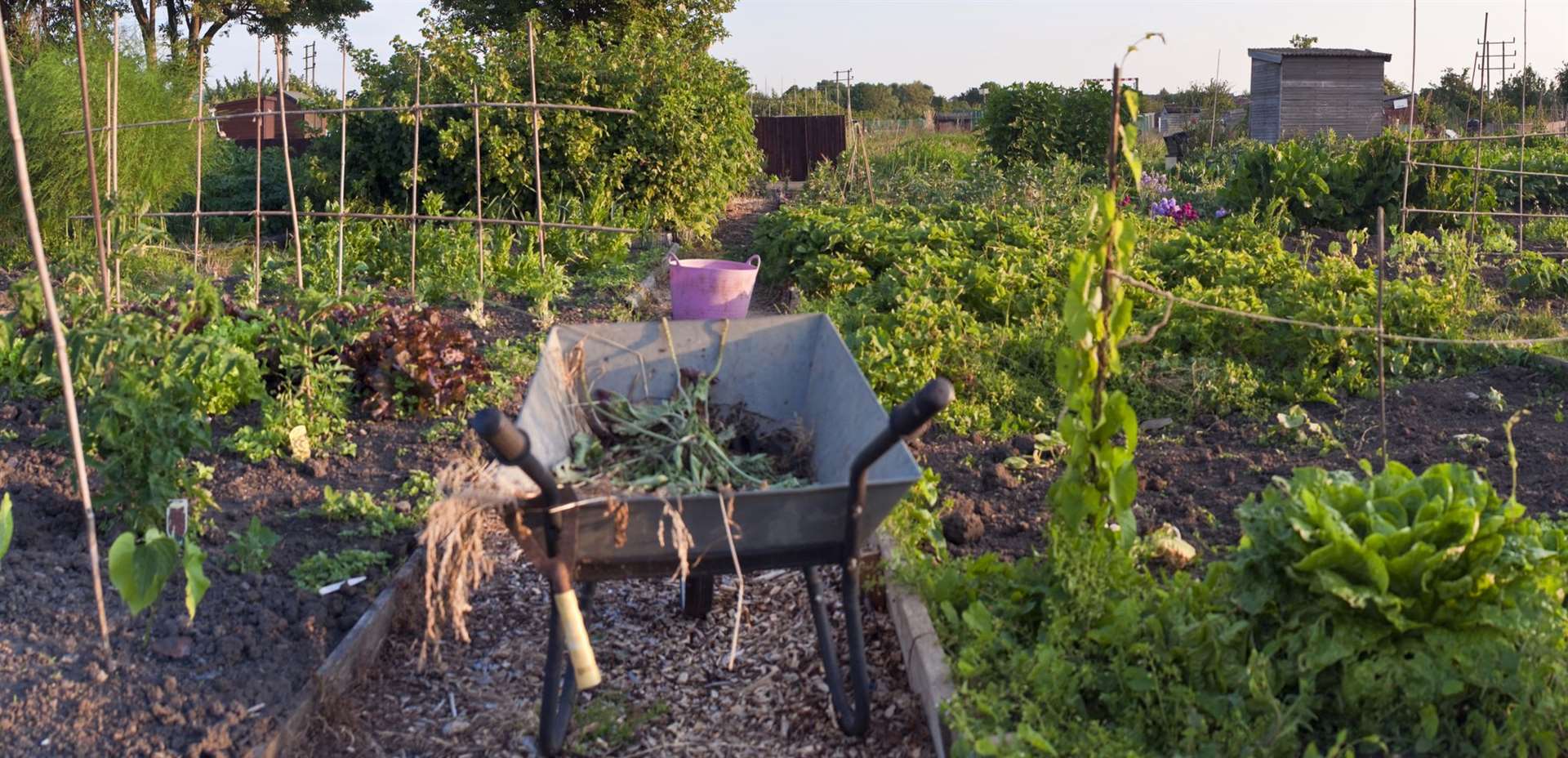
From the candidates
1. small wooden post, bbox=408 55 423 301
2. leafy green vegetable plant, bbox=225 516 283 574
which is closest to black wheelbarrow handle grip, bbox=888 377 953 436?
leafy green vegetable plant, bbox=225 516 283 574

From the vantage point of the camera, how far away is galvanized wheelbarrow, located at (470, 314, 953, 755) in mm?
2256

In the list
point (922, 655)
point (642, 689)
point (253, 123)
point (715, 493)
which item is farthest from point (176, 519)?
point (253, 123)

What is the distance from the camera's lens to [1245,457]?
14.3ft

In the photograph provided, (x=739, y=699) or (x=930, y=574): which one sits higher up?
(x=930, y=574)

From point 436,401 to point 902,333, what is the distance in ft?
6.68

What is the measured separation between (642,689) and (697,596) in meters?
0.37

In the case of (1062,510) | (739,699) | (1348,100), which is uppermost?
(1348,100)

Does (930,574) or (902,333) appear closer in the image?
(930,574)

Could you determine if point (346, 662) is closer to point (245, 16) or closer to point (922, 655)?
point (922, 655)

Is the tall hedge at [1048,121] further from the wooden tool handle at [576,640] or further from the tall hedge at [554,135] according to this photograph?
the wooden tool handle at [576,640]

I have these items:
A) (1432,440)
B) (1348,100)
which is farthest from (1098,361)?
(1348,100)

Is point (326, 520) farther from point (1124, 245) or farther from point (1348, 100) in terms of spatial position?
point (1348, 100)

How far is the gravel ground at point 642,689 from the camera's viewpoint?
2.84 m

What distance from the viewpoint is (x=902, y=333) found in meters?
5.45
